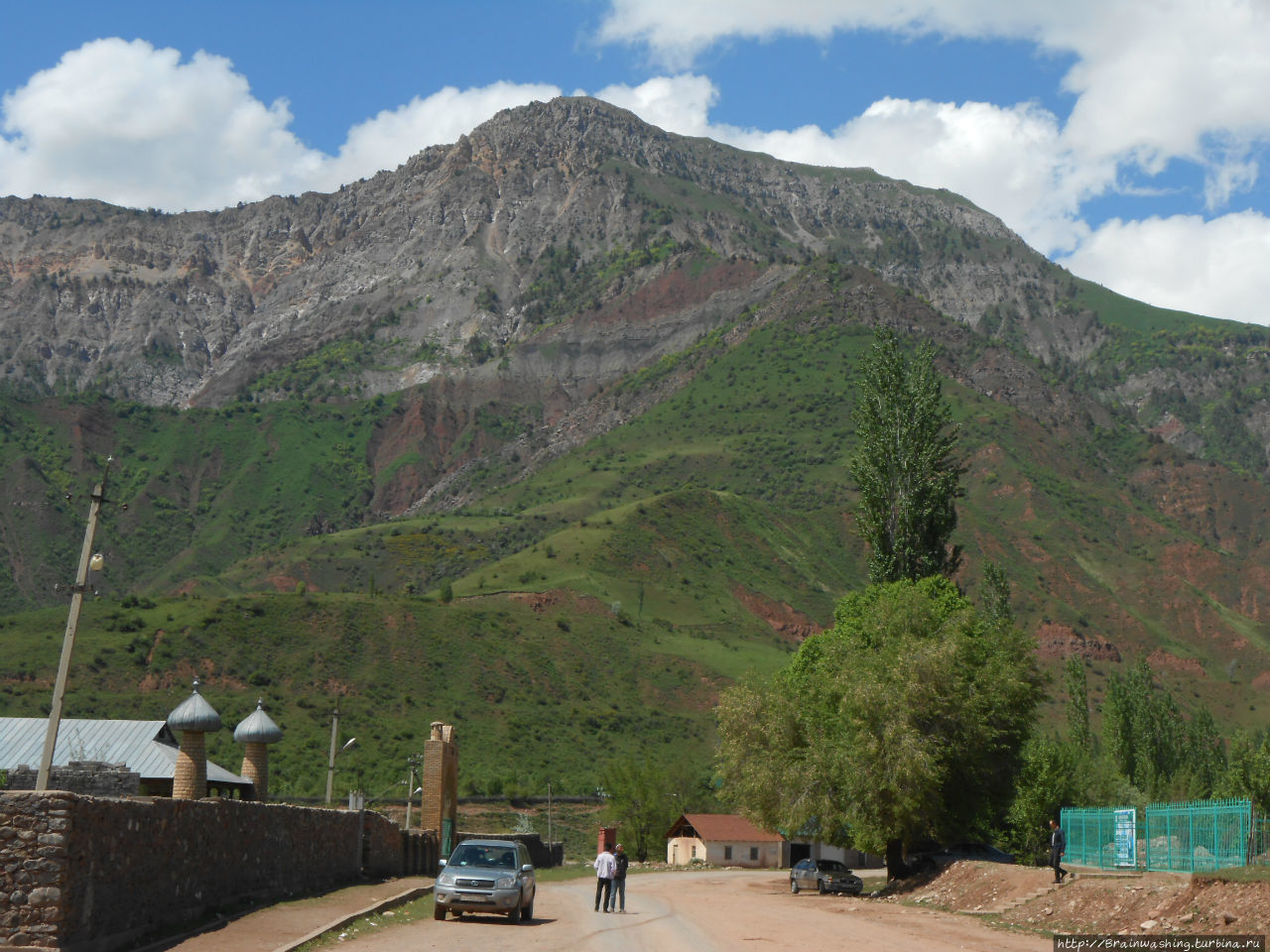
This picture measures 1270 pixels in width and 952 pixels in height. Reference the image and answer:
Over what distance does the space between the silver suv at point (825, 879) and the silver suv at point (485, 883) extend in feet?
70.1

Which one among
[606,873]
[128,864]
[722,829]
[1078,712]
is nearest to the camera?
[128,864]

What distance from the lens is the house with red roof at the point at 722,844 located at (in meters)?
87.4

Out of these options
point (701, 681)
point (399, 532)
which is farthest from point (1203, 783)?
point (399, 532)

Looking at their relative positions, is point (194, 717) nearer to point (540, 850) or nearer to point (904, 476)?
point (904, 476)

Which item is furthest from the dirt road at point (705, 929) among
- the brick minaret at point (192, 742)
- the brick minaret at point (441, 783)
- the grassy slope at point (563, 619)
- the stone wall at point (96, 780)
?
the grassy slope at point (563, 619)

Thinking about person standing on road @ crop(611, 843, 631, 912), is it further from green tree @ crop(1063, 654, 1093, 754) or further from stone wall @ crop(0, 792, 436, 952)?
green tree @ crop(1063, 654, 1093, 754)

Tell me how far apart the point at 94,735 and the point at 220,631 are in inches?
3235

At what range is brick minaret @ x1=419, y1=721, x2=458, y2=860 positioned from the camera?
4691 centimetres

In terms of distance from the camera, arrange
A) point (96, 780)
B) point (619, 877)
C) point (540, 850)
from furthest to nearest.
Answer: point (540, 850)
point (619, 877)
point (96, 780)

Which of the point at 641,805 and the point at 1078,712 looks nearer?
the point at 1078,712

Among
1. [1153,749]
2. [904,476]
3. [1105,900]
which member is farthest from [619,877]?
[1153,749]

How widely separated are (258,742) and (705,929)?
15.9 meters

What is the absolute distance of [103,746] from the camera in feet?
135

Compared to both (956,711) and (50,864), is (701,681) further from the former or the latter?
(50,864)
